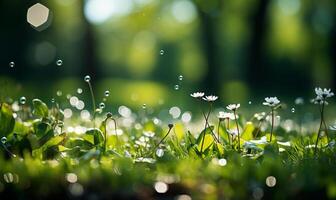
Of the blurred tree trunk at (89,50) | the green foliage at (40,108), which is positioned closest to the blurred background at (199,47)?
the blurred tree trunk at (89,50)

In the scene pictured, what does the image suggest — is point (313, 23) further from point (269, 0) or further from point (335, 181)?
point (335, 181)

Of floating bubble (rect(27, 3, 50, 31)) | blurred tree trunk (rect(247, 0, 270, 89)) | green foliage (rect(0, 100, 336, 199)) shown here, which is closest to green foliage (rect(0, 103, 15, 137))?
green foliage (rect(0, 100, 336, 199))

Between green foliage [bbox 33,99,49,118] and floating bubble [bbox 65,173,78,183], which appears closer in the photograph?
floating bubble [bbox 65,173,78,183]

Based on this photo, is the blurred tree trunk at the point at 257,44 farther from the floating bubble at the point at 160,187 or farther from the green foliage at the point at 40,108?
the floating bubble at the point at 160,187

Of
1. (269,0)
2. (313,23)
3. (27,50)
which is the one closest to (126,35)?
(27,50)

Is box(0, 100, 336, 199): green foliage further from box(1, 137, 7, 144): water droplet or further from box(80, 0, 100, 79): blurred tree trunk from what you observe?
box(80, 0, 100, 79): blurred tree trunk

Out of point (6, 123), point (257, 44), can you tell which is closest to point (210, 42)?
point (257, 44)

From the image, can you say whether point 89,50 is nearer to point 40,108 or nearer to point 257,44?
point 257,44
